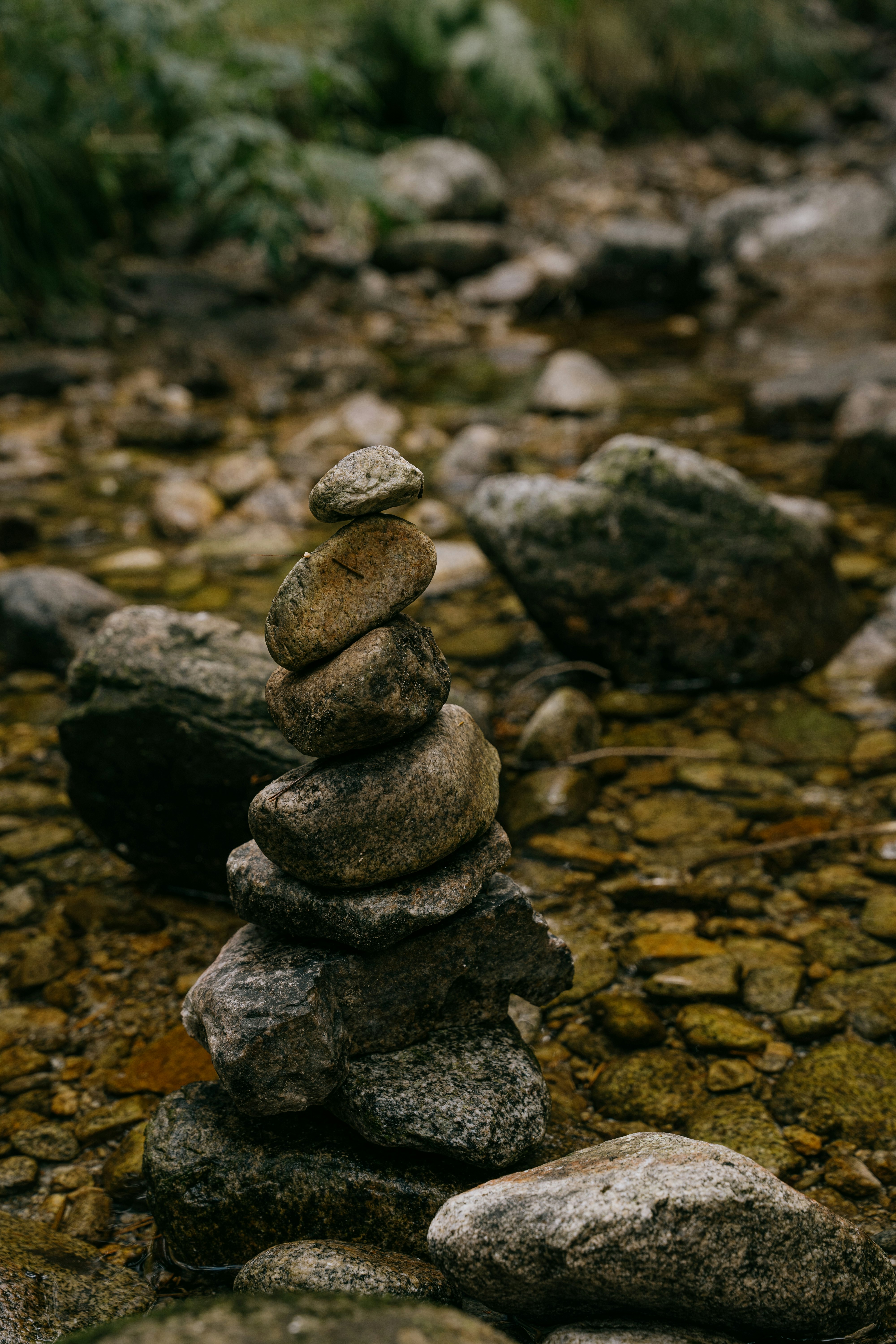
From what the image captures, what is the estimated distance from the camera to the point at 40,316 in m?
9.84

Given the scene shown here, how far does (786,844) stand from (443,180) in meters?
11.4

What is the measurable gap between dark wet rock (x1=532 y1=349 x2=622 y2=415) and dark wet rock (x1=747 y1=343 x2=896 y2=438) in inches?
43.7

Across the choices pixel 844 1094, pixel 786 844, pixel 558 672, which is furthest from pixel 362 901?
pixel 558 672

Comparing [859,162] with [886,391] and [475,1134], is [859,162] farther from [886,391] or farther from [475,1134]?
[475,1134]

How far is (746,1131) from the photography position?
96.0 inches

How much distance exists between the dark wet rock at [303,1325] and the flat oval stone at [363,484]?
1276 mm

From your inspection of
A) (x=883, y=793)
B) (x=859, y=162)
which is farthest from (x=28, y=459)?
(x=859, y=162)

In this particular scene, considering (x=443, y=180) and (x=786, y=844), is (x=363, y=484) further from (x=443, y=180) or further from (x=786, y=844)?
(x=443, y=180)

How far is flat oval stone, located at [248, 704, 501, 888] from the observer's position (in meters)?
2.17

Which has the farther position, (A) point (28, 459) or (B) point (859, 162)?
(B) point (859, 162)

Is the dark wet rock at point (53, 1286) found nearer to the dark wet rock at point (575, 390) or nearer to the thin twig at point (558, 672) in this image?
the thin twig at point (558, 672)

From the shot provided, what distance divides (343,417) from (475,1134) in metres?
6.60

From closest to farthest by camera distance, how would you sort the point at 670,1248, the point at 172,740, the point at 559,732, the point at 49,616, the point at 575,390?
the point at 670,1248 → the point at 172,740 → the point at 559,732 → the point at 49,616 → the point at 575,390

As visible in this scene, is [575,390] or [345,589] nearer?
[345,589]
